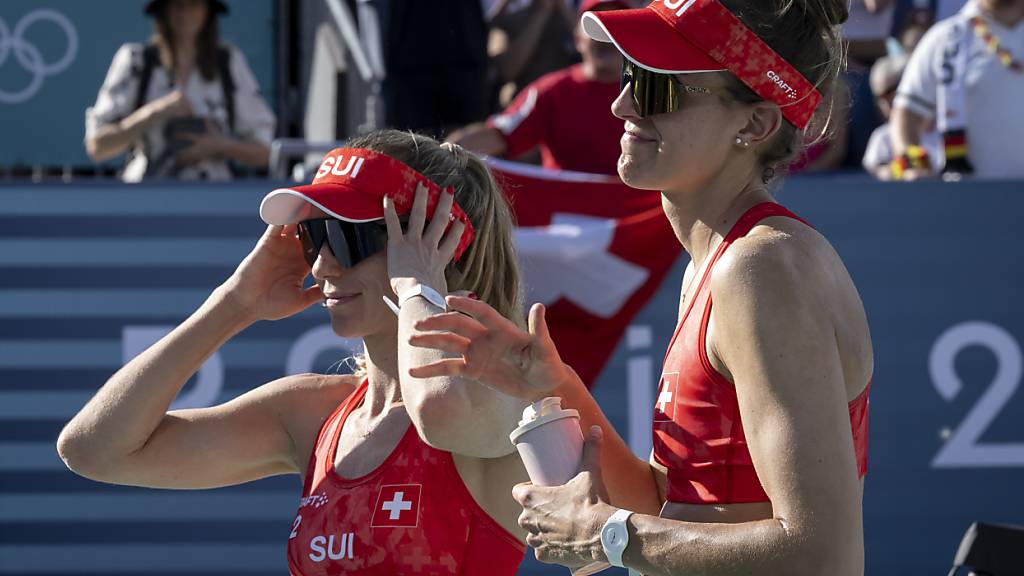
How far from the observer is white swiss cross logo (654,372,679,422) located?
78.2 inches

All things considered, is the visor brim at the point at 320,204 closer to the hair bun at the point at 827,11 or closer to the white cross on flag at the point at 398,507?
the white cross on flag at the point at 398,507

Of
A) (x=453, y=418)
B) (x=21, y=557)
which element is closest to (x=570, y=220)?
(x=21, y=557)

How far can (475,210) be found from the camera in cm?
276

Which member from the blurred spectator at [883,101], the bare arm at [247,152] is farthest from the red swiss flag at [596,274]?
the blurred spectator at [883,101]

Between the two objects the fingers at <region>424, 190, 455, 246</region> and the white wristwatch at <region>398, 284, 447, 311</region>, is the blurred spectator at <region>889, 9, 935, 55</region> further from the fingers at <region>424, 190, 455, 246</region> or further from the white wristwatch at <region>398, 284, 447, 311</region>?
the white wristwatch at <region>398, 284, 447, 311</region>

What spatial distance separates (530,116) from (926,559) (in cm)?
239

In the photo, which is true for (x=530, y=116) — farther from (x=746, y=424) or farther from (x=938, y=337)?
(x=746, y=424)

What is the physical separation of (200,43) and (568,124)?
159 cm

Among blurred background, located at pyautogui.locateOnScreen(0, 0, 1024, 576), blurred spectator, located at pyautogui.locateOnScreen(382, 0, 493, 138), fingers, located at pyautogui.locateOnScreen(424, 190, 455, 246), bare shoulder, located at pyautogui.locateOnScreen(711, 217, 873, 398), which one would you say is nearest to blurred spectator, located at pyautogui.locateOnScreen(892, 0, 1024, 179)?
blurred background, located at pyautogui.locateOnScreen(0, 0, 1024, 576)

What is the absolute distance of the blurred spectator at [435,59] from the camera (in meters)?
6.44

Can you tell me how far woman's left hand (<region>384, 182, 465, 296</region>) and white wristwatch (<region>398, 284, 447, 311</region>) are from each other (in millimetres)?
49

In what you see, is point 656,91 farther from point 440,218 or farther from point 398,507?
point 398,507

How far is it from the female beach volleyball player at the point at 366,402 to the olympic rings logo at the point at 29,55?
3.65 meters

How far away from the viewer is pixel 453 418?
92.4 inches
